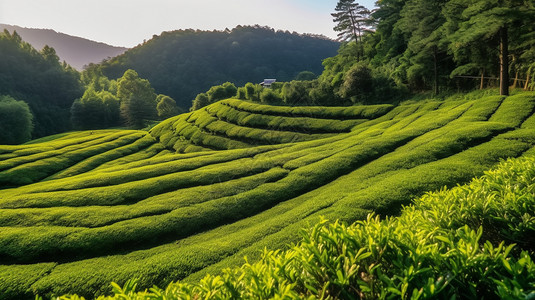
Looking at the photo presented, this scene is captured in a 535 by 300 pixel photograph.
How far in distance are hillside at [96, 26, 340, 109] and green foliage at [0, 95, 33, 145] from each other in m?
72.8

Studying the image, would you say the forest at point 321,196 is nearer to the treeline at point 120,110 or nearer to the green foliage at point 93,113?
the treeline at point 120,110

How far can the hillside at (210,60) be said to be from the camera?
141 m

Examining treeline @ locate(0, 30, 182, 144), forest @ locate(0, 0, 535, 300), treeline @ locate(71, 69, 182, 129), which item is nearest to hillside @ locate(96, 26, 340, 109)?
treeline @ locate(71, 69, 182, 129)

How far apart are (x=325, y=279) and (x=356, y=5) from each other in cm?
6221

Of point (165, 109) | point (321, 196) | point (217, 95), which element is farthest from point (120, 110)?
point (321, 196)

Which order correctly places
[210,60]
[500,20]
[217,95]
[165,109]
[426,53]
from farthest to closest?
[210,60] < [165,109] < [217,95] < [426,53] < [500,20]

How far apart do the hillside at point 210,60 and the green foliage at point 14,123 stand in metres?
72.8

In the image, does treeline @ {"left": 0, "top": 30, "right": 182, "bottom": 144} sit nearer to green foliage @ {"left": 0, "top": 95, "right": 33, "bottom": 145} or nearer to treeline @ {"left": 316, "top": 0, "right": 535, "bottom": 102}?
green foliage @ {"left": 0, "top": 95, "right": 33, "bottom": 145}

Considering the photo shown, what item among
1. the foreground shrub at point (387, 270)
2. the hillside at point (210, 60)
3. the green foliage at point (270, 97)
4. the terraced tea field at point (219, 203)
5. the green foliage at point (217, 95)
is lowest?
the terraced tea field at point (219, 203)

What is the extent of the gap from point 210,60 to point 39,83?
8386 cm

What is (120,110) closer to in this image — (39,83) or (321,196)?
(39,83)

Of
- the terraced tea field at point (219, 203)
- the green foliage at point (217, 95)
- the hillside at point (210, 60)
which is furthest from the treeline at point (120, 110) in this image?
the terraced tea field at point (219, 203)

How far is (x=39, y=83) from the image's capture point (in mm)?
91875

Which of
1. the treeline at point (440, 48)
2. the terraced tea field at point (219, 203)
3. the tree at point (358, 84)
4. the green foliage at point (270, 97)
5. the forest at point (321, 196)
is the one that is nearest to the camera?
the forest at point (321, 196)
